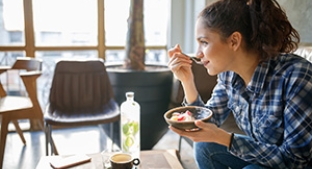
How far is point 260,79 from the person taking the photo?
1093 millimetres

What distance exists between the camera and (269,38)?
1.05 metres

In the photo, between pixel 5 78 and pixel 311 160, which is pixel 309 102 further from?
pixel 5 78

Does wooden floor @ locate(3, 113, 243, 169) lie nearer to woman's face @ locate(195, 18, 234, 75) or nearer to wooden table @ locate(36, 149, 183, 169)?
wooden table @ locate(36, 149, 183, 169)

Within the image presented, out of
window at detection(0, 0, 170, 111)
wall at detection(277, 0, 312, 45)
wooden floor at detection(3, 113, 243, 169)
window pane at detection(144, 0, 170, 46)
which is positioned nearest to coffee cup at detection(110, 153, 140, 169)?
wooden floor at detection(3, 113, 243, 169)

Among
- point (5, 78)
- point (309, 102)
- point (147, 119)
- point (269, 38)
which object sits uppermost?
point (269, 38)

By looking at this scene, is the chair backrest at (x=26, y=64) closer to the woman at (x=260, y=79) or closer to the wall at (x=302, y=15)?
the woman at (x=260, y=79)

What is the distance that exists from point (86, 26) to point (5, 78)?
0.95m

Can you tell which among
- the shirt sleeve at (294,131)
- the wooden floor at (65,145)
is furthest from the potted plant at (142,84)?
the shirt sleeve at (294,131)

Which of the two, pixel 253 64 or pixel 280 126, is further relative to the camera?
pixel 253 64

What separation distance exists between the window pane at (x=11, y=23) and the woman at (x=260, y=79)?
2308 millimetres

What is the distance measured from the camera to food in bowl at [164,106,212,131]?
0.99 metres

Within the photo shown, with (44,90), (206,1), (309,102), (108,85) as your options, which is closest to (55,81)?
(108,85)

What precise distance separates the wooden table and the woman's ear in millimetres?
542

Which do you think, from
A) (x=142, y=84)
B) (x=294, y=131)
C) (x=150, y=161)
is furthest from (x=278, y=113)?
(x=142, y=84)
